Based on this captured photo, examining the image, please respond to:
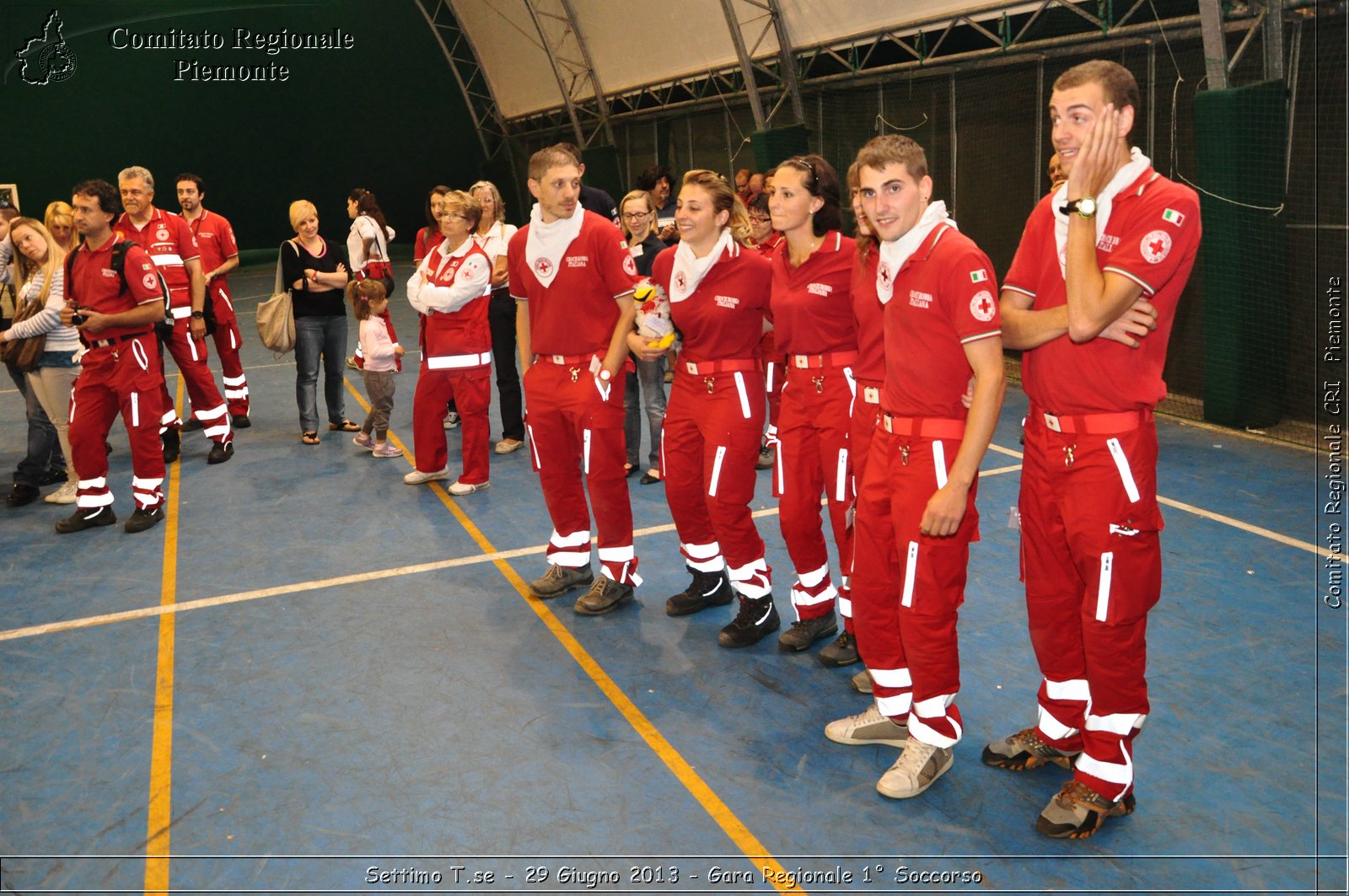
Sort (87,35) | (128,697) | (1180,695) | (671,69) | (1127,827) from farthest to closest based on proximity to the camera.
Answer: (87,35) < (671,69) < (128,697) < (1180,695) < (1127,827)

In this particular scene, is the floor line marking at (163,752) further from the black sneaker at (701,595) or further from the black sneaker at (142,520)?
the black sneaker at (701,595)

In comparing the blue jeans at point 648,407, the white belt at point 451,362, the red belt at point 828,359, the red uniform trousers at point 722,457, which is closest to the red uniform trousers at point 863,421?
the red belt at point 828,359

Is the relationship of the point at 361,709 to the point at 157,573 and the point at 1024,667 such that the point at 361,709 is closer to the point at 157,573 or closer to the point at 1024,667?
the point at 157,573

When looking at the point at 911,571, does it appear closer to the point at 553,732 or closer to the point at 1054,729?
the point at 1054,729

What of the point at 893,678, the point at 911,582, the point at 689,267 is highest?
the point at 689,267

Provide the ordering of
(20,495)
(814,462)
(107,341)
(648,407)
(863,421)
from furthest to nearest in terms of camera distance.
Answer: (648,407) → (20,495) → (107,341) → (814,462) → (863,421)

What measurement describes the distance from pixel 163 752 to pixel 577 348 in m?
2.67

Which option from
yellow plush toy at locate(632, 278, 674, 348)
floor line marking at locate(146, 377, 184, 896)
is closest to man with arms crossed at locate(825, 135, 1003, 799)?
yellow plush toy at locate(632, 278, 674, 348)

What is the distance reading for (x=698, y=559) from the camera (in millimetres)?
5617

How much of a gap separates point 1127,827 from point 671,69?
17.5 meters

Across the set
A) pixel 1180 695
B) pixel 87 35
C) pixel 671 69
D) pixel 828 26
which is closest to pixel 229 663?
pixel 1180 695

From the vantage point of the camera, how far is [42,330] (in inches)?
285

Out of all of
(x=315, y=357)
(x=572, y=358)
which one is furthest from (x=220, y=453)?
(x=572, y=358)

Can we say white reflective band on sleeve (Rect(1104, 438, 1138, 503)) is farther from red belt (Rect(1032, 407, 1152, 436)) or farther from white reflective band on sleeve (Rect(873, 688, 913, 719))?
white reflective band on sleeve (Rect(873, 688, 913, 719))
